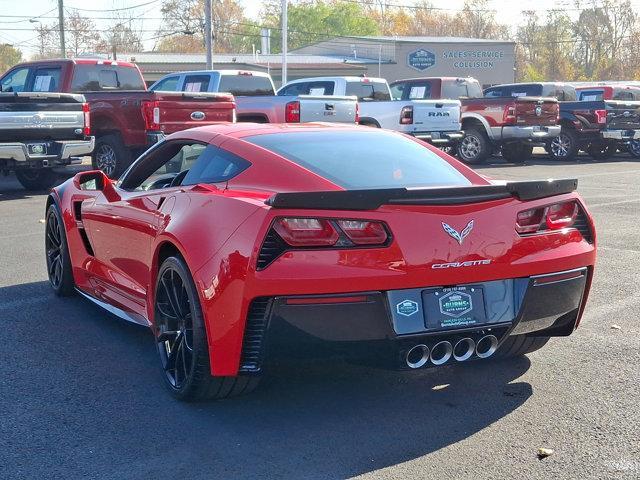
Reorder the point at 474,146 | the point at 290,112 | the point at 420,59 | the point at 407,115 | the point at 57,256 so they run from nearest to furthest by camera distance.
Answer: the point at 57,256, the point at 290,112, the point at 407,115, the point at 474,146, the point at 420,59

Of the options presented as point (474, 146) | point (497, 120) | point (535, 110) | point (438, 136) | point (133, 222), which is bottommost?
point (474, 146)

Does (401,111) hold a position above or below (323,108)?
below

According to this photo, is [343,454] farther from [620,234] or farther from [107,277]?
[620,234]

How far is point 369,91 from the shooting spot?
22219 millimetres

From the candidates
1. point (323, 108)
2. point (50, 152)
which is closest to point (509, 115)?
point (323, 108)

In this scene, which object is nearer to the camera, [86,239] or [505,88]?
[86,239]

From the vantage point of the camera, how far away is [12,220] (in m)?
11.5

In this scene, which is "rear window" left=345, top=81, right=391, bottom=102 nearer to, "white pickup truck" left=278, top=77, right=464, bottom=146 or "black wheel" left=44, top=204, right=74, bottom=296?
"white pickup truck" left=278, top=77, right=464, bottom=146

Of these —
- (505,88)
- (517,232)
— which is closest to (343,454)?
(517,232)

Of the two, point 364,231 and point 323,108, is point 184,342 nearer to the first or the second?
point 364,231

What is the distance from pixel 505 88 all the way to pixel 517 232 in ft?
68.8

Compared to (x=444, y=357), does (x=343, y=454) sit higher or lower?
lower

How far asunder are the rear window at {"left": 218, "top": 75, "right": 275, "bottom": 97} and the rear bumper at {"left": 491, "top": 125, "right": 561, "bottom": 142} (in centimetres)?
583

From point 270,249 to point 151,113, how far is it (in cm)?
1183
